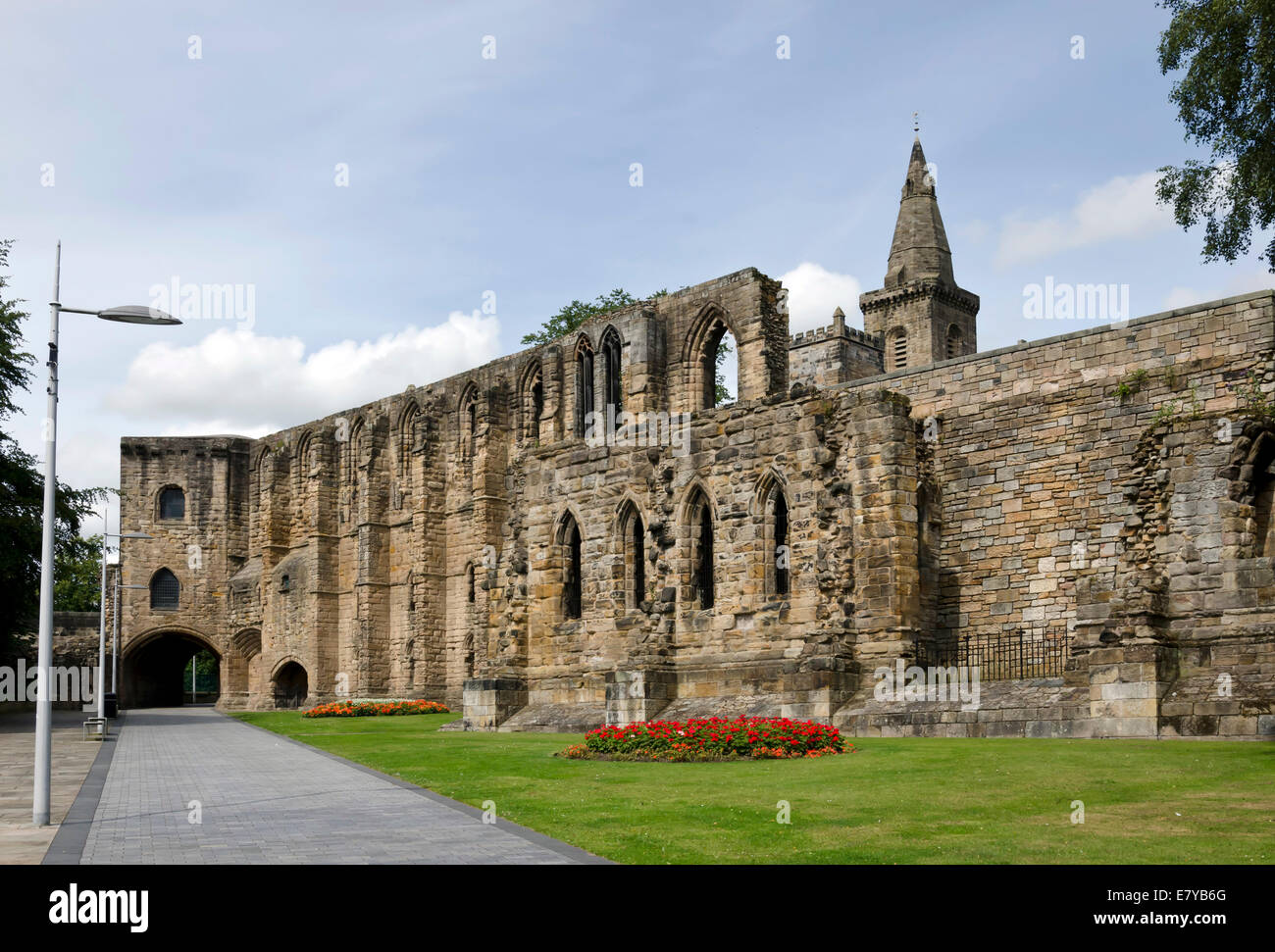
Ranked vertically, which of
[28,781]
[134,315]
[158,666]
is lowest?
[158,666]

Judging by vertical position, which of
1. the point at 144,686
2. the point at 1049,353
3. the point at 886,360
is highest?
the point at 886,360

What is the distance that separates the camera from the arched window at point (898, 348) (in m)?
71.9

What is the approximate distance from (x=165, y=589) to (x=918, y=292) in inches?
1741

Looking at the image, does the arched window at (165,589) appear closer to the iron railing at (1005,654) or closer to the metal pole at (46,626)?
the iron railing at (1005,654)

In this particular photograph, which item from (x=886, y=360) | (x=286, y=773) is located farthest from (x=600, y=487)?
(x=886, y=360)

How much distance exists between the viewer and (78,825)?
1342 centimetres

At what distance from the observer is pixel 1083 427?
25.2 meters

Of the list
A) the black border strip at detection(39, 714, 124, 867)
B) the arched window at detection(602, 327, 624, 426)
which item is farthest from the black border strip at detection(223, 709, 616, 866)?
the arched window at detection(602, 327, 624, 426)

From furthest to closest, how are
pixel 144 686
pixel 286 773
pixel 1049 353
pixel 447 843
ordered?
1. pixel 144 686
2. pixel 1049 353
3. pixel 286 773
4. pixel 447 843

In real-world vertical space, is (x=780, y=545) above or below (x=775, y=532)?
below

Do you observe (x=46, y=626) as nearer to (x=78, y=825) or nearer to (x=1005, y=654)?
(x=78, y=825)

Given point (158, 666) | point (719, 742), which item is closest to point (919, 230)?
point (158, 666)
